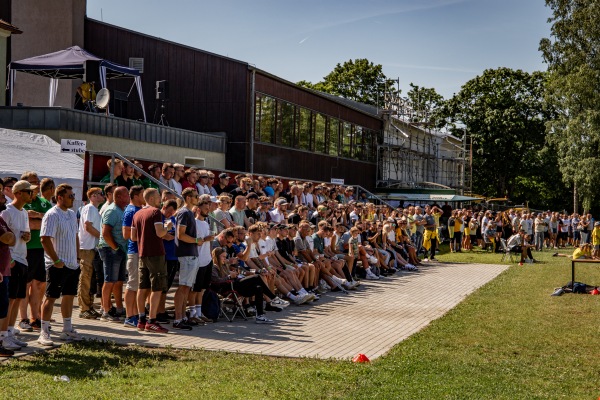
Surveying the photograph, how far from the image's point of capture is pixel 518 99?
65.5 m

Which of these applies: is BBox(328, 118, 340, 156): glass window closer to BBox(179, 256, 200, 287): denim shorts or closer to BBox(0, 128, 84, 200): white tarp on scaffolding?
BBox(0, 128, 84, 200): white tarp on scaffolding

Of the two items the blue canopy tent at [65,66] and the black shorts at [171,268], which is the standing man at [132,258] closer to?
the black shorts at [171,268]

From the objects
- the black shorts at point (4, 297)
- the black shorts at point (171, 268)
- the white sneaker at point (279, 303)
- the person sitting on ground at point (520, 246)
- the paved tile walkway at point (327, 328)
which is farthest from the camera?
the person sitting on ground at point (520, 246)

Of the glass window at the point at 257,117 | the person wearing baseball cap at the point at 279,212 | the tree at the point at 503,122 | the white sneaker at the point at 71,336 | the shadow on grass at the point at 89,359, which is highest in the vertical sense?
the tree at the point at 503,122

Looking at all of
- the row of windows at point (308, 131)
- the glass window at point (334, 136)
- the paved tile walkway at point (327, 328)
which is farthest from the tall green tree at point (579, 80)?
the paved tile walkway at point (327, 328)

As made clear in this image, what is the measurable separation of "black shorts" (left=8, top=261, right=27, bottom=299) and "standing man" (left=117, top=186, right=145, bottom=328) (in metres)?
2.01

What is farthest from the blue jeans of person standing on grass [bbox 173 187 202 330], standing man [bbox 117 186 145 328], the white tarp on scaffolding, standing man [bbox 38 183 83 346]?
the white tarp on scaffolding

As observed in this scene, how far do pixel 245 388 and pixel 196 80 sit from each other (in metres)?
23.7

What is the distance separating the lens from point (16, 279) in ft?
31.4

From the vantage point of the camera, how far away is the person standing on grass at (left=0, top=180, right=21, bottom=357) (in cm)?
866

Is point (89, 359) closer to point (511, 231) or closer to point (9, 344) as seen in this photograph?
point (9, 344)

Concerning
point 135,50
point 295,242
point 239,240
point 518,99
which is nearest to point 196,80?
point 135,50

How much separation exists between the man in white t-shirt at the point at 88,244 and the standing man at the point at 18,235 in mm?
2059

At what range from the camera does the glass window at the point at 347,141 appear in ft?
136
